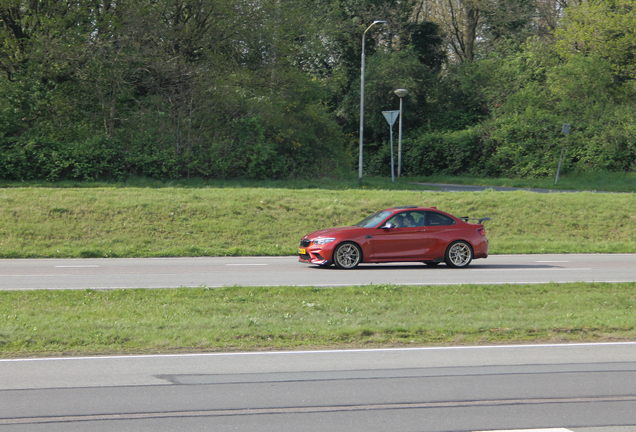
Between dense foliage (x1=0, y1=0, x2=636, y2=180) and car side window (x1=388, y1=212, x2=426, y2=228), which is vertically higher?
dense foliage (x1=0, y1=0, x2=636, y2=180)

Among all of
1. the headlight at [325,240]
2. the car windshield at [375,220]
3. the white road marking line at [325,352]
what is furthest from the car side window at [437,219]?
the white road marking line at [325,352]

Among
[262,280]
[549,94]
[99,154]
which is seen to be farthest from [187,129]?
[549,94]

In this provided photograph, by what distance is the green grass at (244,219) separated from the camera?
18875mm

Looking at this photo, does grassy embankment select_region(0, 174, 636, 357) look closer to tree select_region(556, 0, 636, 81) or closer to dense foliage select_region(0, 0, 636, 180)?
dense foliage select_region(0, 0, 636, 180)

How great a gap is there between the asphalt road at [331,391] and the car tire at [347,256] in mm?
7200

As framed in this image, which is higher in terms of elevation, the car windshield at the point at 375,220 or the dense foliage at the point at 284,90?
the dense foliage at the point at 284,90

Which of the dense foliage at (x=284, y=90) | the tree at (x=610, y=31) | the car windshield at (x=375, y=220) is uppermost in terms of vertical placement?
the tree at (x=610, y=31)

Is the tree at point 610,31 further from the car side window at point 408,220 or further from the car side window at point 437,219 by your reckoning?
the car side window at point 408,220

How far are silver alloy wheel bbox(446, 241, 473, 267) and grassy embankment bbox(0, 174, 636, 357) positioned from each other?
12.2ft

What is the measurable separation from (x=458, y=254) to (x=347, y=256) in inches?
113

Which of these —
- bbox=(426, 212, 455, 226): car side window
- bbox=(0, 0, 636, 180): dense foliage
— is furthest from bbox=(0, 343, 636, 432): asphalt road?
bbox=(0, 0, 636, 180): dense foliage

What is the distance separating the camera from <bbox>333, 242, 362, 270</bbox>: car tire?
14867mm

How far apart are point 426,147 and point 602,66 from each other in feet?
43.9

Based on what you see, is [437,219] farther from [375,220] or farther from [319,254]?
[319,254]
